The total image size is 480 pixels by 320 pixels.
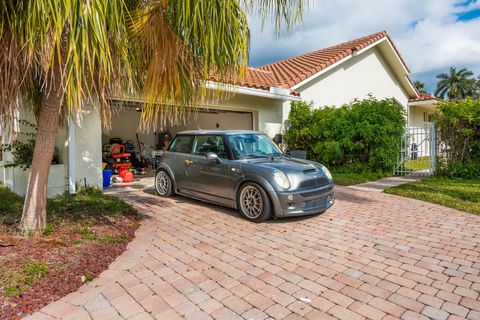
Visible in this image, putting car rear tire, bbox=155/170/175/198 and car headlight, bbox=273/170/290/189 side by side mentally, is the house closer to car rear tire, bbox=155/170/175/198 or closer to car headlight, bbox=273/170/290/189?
car rear tire, bbox=155/170/175/198

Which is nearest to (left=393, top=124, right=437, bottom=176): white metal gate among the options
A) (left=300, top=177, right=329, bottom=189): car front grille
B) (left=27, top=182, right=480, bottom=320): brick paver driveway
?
(left=27, top=182, right=480, bottom=320): brick paver driveway

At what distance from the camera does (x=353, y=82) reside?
1556 centimetres

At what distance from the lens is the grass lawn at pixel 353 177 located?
938cm

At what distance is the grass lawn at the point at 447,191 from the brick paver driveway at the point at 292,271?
102 centimetres

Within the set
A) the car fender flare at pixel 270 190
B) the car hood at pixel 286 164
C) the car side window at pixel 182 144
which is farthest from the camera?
the car side window at pixel 182 144

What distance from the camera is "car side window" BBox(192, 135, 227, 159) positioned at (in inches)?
246

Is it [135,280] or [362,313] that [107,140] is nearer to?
[135,280]

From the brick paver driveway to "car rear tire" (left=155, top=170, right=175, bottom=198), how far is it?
160cm

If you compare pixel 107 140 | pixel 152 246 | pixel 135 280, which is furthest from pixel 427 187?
pixel 107 140

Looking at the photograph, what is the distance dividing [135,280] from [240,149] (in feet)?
11.1

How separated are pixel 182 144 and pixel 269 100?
535cm

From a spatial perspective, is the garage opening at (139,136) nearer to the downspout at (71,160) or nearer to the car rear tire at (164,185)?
the downspout at (71,160)

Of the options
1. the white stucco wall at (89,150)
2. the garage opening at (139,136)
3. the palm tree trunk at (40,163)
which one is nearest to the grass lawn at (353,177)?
the garage opening at (139,136)

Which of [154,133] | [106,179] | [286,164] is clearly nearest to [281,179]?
[286,164]
